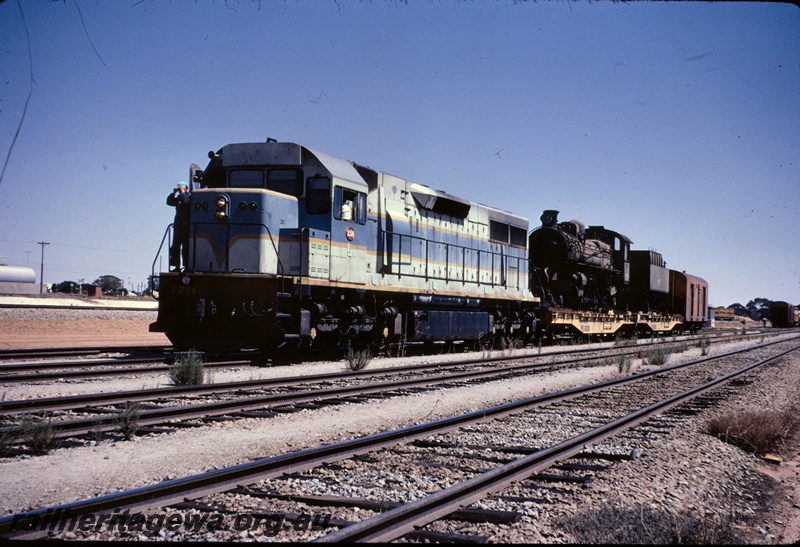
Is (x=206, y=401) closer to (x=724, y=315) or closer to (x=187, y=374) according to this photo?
(x=187, y=374)

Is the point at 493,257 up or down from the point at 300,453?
up

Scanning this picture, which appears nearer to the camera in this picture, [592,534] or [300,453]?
[592,534]

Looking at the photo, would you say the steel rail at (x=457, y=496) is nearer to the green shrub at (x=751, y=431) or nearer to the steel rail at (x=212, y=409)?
the green shrub at (x=751, y=431)

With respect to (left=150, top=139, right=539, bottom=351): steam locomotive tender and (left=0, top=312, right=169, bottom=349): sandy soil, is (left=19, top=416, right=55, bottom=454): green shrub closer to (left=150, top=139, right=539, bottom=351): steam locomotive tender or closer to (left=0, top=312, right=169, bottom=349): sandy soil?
(left=150, top=139, right=539, bottom=351): steam locomotive tender

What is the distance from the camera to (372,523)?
3541mm

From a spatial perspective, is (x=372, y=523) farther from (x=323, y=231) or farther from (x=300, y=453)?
(x=323, y=231)

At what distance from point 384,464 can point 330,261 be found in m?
7.77

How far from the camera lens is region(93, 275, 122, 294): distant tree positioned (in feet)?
261

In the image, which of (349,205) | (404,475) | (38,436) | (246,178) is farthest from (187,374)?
(404,475)

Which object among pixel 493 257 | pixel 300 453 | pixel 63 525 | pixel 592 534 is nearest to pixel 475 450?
pixel 300 453

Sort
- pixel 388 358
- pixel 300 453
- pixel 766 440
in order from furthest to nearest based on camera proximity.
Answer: pixel 388 358, pixel 766 440, pixel 300 453

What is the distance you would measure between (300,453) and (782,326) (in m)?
72.6

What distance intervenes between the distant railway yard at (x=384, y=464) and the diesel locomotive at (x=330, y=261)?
5.37 ft

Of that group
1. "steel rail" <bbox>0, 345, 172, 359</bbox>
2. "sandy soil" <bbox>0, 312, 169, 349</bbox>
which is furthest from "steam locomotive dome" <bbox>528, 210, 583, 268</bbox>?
"steel rail" <bbox>0, 345, 172, 359</bbox>
